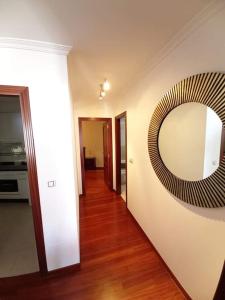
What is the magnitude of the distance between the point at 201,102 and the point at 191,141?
34 centimetres

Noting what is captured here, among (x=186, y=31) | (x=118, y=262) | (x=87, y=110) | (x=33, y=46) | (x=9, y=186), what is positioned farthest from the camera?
(x=87, y=110)

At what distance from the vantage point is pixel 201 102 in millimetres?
1153

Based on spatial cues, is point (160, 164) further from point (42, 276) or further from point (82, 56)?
point (42, 276)

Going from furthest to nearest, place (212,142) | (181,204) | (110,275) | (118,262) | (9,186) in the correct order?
1. (9,186)
2. (118,262)
3. (110,275)
4. (181,204)
5. (212,142)

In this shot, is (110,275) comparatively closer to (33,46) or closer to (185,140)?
(185,140)

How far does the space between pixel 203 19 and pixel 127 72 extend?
3.58ft

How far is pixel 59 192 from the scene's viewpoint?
1.60 m

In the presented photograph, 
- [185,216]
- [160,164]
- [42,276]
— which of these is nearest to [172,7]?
[160,164]

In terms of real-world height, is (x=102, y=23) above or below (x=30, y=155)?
above

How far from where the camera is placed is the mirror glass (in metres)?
1.09

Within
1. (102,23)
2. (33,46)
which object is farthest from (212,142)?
(33,46)

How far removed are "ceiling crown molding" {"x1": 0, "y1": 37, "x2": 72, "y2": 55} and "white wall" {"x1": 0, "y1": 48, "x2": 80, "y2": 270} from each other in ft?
0.10

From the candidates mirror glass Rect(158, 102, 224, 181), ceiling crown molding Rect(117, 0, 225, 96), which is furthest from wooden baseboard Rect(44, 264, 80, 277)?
ceiling crown molding Rect(117, 0, 225, 96)

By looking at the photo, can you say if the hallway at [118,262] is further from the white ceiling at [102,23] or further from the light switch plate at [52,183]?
the white ceiling at [102,23]
